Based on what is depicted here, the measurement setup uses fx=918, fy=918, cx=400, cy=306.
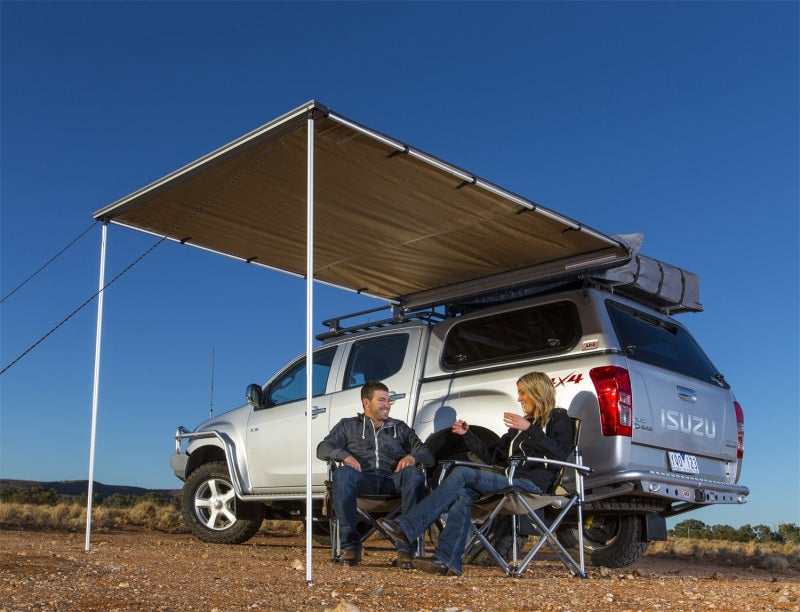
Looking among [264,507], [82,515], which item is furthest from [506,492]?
[82,515]

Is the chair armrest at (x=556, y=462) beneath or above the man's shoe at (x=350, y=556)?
above

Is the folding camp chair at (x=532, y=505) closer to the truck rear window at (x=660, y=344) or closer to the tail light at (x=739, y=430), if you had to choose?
the truck rear window at (x=660, y=344)

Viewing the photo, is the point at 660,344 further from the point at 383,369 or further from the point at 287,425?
the point at 287,425

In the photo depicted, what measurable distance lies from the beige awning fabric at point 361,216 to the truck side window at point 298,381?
809 millimetres

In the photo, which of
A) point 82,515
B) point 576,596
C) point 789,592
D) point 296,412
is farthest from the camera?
point 82,515

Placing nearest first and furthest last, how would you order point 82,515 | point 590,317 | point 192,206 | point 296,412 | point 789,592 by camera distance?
point 789,592 < point 590,317 < point 192,206 < point 296,412 < point 82,515

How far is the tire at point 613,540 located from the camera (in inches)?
265

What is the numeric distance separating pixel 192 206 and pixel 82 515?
10.1 metres

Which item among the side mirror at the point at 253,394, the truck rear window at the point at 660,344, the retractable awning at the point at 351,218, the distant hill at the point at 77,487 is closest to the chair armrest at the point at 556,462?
the truck rear window at the point at 660,344

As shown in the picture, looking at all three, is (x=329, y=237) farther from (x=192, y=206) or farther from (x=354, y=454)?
(x=354, y=454)

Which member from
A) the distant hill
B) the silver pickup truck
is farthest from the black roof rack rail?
the distant hill

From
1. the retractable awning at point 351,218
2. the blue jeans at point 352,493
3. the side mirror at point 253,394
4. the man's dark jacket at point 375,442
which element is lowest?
the blue jeans at point 352,493

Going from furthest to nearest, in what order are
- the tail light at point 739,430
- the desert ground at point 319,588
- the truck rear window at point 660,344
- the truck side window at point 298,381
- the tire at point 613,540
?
the truck side window at point 298,381 < the tail light at point 739,430 < the tire at point 613,540 < the truck rear window at point 660,344 < the desert ground at point 319,588

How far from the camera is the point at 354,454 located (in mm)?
6387
